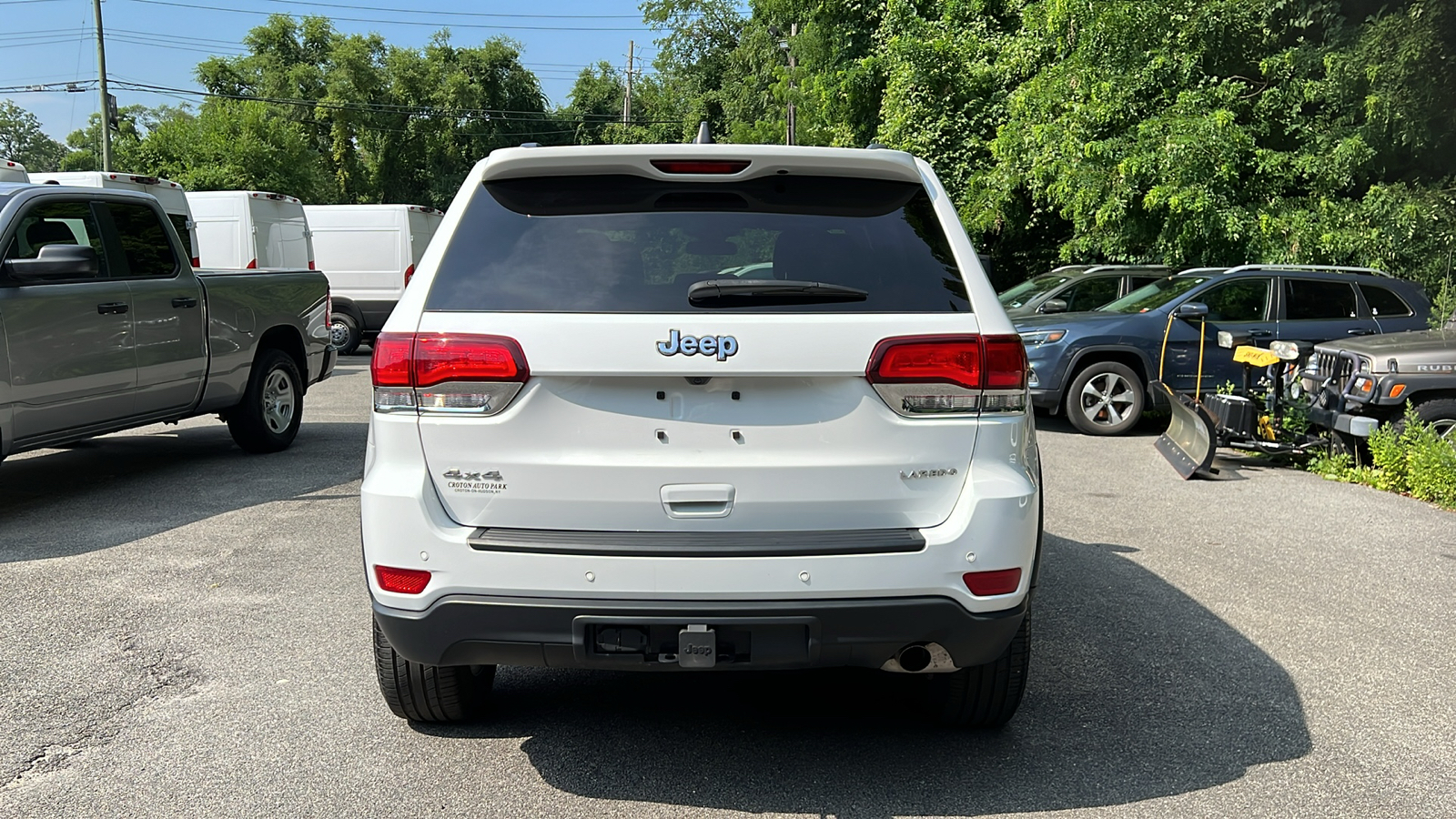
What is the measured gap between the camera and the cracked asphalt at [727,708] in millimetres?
3520

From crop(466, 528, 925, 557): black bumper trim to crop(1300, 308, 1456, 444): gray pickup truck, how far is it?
23.2 ft

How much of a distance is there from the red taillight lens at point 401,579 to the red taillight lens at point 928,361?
1.35 meters

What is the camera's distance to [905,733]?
13.1 ft

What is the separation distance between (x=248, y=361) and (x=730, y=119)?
41072 mm

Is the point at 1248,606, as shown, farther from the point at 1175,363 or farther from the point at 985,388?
the point at 1175,363

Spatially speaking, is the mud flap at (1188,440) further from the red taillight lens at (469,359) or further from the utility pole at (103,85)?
the utility pole at (103,85)

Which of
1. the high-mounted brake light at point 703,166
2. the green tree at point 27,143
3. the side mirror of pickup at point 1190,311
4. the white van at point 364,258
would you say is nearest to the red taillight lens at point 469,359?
the high-mounted brake light at point 703,166

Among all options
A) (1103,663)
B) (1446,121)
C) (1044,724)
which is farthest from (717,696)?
(1446,121)

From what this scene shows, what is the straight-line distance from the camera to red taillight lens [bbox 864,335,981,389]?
3275 mm

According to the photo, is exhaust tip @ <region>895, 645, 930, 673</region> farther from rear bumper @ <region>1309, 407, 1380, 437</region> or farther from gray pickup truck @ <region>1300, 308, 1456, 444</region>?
rear bumper @ <region>1309, 407, 1380, 437</region>

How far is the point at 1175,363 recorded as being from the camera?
11797 millimetres

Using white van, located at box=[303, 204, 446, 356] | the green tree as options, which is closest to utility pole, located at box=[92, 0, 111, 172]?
white van, located at box=[303, 204, 446, 356]

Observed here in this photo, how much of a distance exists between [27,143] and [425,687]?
122292 mm

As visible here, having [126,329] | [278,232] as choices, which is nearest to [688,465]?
[126,329]
